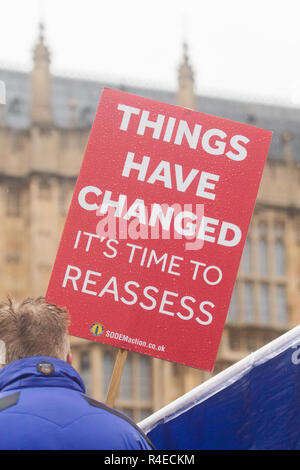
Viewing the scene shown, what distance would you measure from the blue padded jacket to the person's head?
0.14ft

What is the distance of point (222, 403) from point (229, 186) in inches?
27.2

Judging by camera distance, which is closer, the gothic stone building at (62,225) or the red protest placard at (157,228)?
the red protest placard at (157,228)

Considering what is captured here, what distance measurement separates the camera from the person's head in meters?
1.68

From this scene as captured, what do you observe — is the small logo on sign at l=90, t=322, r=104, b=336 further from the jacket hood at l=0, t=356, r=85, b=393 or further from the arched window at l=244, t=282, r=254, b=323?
the arched window at l=244, t=282, r=254, b=323

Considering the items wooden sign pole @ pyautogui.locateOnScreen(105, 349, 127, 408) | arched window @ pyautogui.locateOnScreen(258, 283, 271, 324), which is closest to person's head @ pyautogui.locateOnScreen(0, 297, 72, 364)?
wooden sign pole @ pyautogui.locateOnScreen(105, 349, 127, 408)

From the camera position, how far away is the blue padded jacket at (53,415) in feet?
4.91

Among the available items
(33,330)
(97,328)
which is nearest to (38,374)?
(33,330)

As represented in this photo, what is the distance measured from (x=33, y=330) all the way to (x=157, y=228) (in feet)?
3.41

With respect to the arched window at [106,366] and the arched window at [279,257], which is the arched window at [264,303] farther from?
the arched window at [106,366]

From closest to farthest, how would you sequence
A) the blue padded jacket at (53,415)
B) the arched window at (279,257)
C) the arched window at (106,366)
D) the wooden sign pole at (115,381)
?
the blue padded jacket at (53,415)
the wooden sign pole at (115,381)
the arched window at (106,366)
the arched window at (279,257)

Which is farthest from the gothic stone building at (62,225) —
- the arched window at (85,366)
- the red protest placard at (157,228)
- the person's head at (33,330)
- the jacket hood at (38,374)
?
the jacket hood at (38,374)

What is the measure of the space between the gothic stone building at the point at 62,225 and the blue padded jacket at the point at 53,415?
9397 millimetres

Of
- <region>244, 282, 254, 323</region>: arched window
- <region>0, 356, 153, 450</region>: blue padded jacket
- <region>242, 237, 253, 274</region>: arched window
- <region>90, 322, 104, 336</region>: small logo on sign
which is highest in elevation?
<region>242, 237, 253, 274</region>: arched window

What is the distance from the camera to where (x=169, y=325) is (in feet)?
8.48
